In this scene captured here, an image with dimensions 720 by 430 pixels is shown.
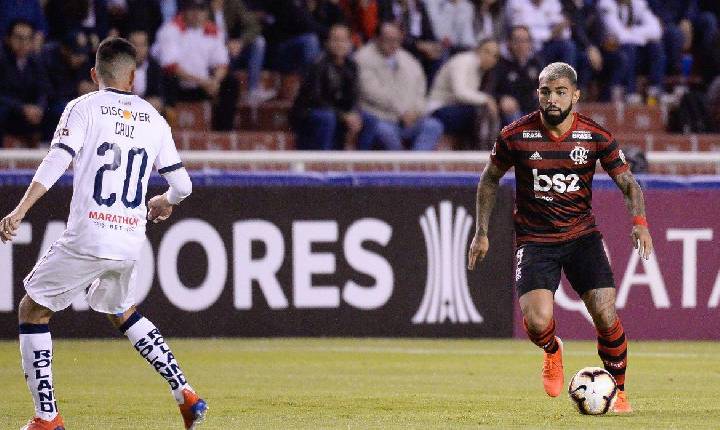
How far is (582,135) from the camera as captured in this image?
9102 mm

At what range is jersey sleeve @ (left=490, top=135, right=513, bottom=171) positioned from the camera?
9.22 metres

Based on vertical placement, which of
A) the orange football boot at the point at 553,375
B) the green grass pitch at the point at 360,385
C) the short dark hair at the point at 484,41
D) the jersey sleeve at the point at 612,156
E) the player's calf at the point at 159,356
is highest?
the short dark hair at the point at 484,41

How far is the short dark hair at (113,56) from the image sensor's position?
7648mm

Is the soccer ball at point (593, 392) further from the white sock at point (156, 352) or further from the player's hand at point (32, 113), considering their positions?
the player's hand at point (32, 113)

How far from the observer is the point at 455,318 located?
13.8 m

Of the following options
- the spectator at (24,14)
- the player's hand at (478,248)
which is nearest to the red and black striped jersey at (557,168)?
the player's hand at (478,248)

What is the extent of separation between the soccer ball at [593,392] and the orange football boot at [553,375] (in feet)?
0.98

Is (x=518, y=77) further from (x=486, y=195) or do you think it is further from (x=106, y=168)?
(x=106, y=168)

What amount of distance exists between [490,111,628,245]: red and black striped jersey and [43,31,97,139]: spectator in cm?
756

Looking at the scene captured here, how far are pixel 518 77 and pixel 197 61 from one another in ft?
11.7

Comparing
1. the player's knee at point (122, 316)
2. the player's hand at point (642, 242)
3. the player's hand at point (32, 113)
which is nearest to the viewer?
the player's knee at point (122, 316)

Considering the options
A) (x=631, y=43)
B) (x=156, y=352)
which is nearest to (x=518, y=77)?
(x=631, y=43)

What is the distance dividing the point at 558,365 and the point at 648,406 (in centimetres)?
63

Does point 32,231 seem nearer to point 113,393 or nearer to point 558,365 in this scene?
point 113,393
